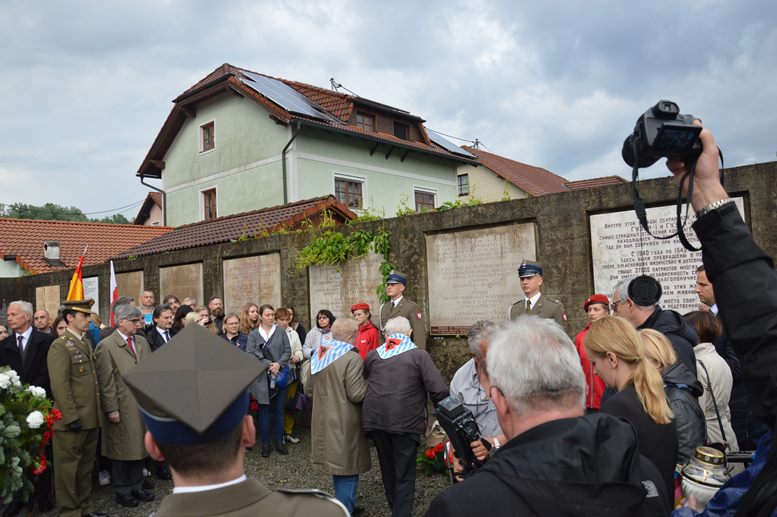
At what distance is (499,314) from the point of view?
7.52m

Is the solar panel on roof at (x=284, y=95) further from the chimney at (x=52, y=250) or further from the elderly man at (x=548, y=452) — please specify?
the elderly man at (x=548, y=452)

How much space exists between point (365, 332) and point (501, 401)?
621 cm

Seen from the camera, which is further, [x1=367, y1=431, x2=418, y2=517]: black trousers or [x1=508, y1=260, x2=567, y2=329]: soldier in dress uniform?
[x1=508, y1=260, x2=567, y2=329]: soldier in dress uniform

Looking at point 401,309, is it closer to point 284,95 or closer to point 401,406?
point 401,406

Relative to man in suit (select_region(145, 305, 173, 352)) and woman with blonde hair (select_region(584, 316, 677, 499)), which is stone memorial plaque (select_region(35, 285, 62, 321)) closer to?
man in suit (select_region(145, 305, 173, 352))

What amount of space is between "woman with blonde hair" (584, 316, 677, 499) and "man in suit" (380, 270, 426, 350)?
15.9 feet

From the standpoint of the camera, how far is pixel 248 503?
1.43 m

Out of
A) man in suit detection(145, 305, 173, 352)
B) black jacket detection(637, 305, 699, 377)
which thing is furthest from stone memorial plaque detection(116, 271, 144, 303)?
black jacket detection(637, 305, 699, 377)

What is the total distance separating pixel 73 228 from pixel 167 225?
4163 millimetres

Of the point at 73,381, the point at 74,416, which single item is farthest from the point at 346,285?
the point at 74,416

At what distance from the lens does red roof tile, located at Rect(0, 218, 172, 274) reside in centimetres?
2327

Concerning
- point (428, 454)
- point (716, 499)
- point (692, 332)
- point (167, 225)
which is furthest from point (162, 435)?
point (167, 225)

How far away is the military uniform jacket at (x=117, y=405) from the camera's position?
6090 mm

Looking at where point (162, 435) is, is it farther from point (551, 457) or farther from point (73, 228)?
point (73, 228)
